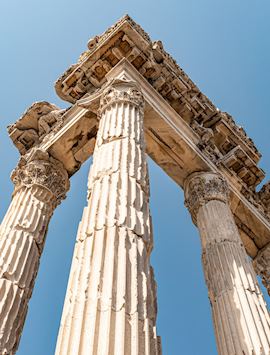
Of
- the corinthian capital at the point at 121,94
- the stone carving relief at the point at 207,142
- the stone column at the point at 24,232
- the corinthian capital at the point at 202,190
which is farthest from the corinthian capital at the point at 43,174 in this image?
the stone carving relief at the point at 207,142

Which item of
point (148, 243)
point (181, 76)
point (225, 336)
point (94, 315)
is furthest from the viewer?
point (181, 76)

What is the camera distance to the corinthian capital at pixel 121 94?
17484 millimetres

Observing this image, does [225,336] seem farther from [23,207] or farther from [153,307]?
[23,207]

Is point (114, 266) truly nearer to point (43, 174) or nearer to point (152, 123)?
point (43, 174)

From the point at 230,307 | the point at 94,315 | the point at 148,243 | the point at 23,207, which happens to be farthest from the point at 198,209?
the point at 94,315

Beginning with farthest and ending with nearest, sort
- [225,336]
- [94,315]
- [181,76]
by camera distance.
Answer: [181,76] < [225,336] < [94,315]

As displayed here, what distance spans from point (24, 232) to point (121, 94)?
6210 mm

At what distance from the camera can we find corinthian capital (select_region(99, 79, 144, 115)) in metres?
17.5

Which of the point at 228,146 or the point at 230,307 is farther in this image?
the point at 228,146

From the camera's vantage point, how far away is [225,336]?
1380 cm

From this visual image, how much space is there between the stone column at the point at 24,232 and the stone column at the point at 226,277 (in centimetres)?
602

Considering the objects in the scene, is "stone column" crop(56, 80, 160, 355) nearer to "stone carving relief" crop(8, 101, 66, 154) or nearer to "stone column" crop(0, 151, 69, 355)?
"stone column" crop(0, 151, 69, 355)

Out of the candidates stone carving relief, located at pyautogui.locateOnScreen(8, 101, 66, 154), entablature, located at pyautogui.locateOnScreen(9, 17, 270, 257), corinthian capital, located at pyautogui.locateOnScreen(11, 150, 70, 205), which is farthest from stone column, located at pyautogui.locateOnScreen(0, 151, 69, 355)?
stone carving relief, located at pyautogui.locateOnScreen(8, 101, 66, 154)

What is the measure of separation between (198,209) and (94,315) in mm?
12144
